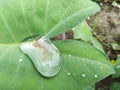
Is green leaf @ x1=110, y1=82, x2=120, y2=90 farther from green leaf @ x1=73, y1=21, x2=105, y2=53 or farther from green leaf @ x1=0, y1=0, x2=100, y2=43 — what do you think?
green leaf @ x1=0, y1=0, x2=100, y2=43

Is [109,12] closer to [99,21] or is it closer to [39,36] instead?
Result: [99,21]

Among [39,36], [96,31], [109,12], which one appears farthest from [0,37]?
[109,12]

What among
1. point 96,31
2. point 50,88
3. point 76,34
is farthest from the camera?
point 96,31

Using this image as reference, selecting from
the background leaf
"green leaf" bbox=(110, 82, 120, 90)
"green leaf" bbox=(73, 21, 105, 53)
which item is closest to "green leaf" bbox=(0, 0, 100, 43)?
the background leaf

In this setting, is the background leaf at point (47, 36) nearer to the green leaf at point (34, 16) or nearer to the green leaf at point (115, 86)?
the green leaf at point (34, 16)

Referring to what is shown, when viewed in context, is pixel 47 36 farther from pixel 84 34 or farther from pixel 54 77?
pixel 84 34

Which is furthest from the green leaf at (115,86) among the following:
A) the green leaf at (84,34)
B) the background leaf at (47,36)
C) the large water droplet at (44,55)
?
the large water droplet at (44,55)
